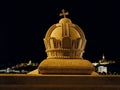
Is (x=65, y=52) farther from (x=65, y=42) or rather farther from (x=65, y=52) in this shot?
(x=65, y=42)

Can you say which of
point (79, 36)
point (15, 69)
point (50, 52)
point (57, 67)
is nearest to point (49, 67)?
point (57, 67)
